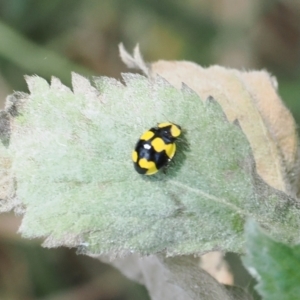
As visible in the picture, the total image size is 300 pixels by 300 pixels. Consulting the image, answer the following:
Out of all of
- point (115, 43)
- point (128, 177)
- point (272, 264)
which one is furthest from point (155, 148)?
point (115, 43)

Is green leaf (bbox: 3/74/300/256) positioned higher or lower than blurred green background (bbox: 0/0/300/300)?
higher

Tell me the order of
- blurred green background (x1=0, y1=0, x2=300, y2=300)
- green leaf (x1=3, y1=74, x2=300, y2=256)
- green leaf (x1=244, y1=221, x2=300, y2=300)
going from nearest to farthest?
green leaf (x1=244, y1=221, x2=300, y2=300), green leaf (x1=3, y1=74, x2=300, y2=256), blurred green background (x1=0, y1=0, x2=300, y2=300)

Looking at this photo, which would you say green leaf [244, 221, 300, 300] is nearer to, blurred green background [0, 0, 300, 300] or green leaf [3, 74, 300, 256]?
green leaf [3, 74, 300, 256]

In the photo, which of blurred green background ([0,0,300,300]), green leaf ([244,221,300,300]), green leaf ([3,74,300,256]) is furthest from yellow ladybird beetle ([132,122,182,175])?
blurred green background ([0,0,300,300])

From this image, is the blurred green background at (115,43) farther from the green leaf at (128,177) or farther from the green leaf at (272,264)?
the green leaf at (272,264)

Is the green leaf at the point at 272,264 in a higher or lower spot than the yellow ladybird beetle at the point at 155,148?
higher

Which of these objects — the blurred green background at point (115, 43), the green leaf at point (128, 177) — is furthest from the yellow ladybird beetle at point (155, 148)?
the blurred green background at point (115, 43)

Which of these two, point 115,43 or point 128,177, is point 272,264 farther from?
point 115,43
